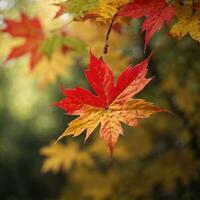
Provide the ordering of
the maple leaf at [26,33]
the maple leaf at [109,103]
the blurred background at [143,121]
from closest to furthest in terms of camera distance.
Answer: the maple leaf at [109,103], the maple leaf at [26,33], the blurred background at [143,121]

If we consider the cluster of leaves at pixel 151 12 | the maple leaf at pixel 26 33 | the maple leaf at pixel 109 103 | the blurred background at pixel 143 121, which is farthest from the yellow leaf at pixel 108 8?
the maple leaf at pixel 26 33

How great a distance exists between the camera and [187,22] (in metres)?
1.03

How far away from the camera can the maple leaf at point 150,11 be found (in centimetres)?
101

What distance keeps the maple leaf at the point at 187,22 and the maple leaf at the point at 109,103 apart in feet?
0.46

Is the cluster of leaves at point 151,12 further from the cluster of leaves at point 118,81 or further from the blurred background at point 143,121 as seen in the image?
the blurred background at point 143,121

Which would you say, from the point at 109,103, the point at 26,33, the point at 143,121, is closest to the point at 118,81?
the point at 109,103

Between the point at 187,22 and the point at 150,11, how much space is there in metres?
0.11

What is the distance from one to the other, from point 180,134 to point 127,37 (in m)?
0.73

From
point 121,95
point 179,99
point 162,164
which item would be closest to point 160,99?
point 179,99

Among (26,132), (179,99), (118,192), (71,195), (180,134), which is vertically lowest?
(26,132)

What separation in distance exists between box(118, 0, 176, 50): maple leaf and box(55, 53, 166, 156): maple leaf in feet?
0.41

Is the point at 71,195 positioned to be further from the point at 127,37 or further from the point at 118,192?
the point at 127,37

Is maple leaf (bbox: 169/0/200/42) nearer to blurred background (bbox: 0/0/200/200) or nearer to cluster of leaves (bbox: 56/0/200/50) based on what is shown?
cluster of leaves (bbox: 56/0/200/50)

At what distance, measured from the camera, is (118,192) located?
2729 mm
